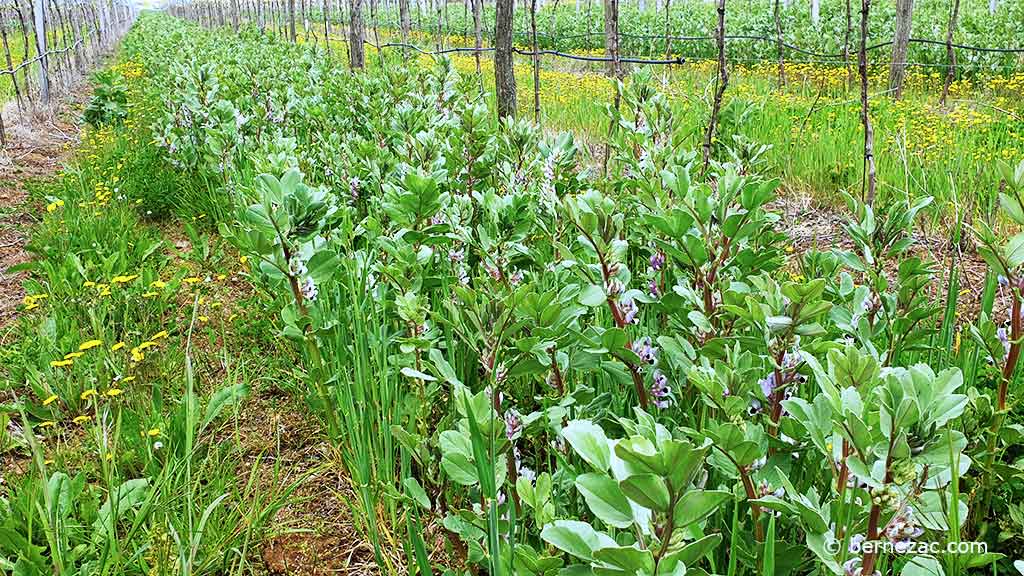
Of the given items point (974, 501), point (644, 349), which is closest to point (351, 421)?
point (644, 349)

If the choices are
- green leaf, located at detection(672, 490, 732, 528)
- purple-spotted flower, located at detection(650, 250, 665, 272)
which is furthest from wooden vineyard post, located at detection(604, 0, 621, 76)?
green leaf, located at detection(672, 490, 732, 528)

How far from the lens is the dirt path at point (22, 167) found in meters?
4.00

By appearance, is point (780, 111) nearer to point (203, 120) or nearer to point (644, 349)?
point (203, 120)

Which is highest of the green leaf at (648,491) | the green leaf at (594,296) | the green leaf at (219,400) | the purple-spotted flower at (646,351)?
the green leaf at (594,296)

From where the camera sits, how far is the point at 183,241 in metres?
4.50

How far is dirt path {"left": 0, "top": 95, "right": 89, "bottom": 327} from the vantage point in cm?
400

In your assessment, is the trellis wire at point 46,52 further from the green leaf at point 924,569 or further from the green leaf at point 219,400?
the green leaf at point 924,569

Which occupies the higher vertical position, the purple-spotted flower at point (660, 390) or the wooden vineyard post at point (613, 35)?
the wooden vineyard post at point (613, 35)

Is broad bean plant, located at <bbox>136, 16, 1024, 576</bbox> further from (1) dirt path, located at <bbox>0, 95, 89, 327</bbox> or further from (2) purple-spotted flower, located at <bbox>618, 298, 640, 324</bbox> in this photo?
(1) dirt path, located at <bbox>0, 95, 89, 327</bbox>

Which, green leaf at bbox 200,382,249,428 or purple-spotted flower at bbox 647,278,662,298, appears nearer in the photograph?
purple-spotted flower at bbox 647,278,662,298

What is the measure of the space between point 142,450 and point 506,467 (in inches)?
48.8

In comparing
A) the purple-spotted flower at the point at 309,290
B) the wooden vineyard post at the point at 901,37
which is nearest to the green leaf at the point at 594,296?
the purple-spotted flower at the point at 309,290

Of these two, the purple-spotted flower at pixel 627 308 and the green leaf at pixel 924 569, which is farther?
the purple-spotted flower at pixel 627 308

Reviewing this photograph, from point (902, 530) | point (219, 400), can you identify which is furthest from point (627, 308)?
point (219, 400)
